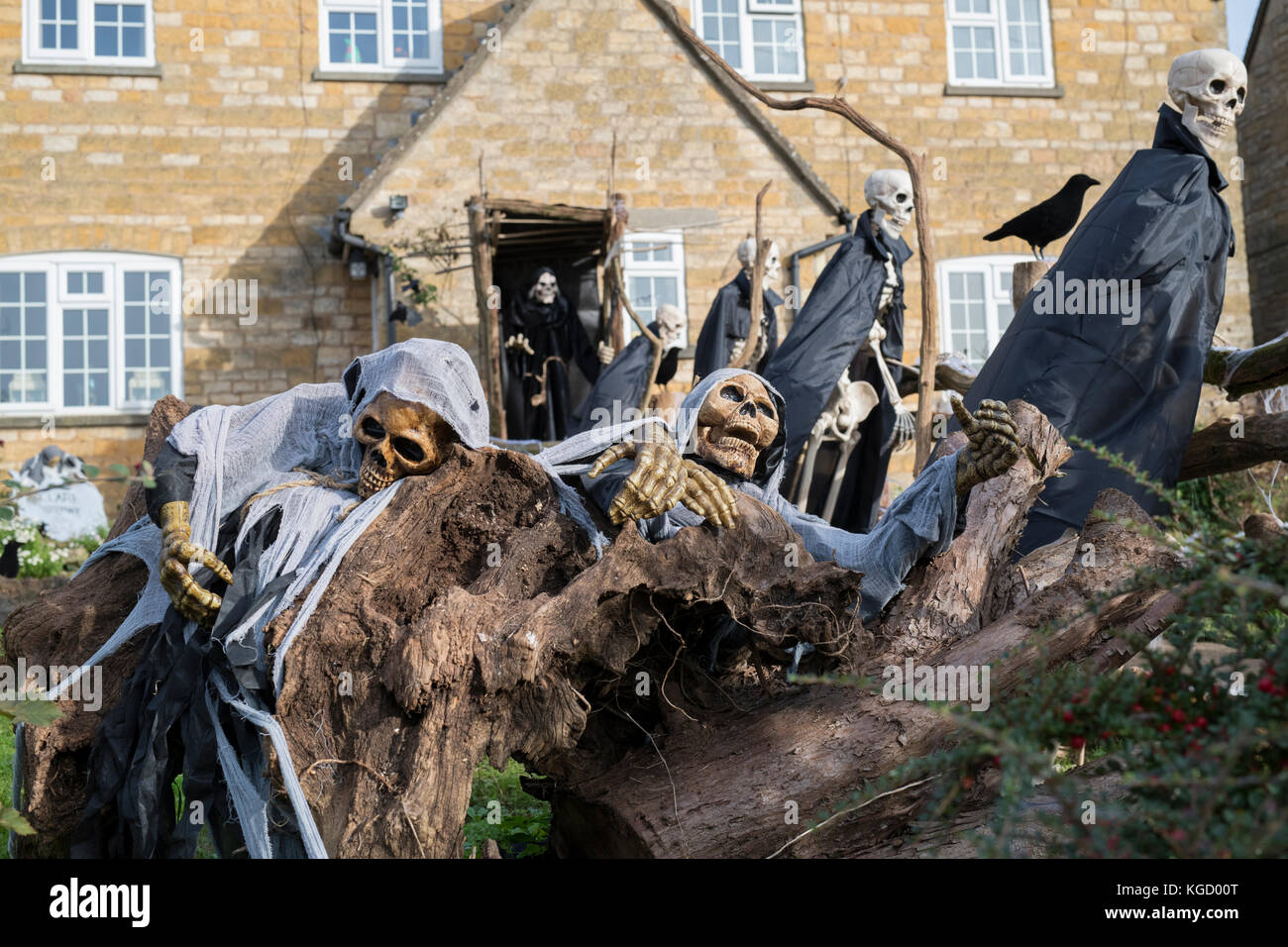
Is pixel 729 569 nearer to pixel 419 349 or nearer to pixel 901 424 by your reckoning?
pixel 419 349

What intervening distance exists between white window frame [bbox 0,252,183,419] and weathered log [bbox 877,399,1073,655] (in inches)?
507

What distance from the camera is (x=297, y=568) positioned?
364cm

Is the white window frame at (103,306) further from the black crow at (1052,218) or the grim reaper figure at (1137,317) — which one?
the grim reaper figure at (1137,317)

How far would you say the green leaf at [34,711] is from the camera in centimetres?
294

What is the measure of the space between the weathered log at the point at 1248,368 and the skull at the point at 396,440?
3850 mm

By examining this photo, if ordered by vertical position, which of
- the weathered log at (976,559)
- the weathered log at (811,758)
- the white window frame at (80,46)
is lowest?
the weathered log at (811,758)

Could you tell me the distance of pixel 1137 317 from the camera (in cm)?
597

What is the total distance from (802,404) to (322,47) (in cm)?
1046

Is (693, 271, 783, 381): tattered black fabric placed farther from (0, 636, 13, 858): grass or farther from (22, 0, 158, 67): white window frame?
(22, 0, 158, 67): white window frame

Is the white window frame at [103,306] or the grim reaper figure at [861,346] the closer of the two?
the grim reaper figure at [861,346]

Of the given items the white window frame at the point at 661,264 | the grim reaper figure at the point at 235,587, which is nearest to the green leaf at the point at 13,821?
the grim reaper figure at the point at 235,587

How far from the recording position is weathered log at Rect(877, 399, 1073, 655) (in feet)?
12.5

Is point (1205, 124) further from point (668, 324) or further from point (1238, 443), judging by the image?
point (668, 324)
